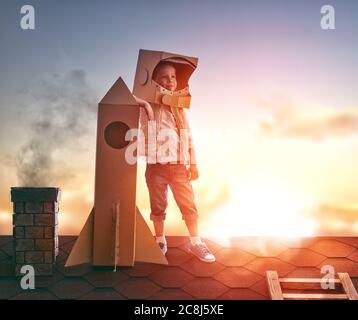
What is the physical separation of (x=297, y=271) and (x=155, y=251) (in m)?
0.76

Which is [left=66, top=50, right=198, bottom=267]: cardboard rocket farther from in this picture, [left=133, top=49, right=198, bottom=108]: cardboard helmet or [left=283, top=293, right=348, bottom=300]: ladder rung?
[left=283, top=293, right=348, bottom=300]: ladder rung

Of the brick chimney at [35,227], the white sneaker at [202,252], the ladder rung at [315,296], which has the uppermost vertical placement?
the brick chimney at [35,227]

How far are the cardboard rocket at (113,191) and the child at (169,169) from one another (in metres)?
0.25

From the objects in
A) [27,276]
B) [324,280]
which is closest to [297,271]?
[324,280]

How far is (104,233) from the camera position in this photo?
2.63 meters

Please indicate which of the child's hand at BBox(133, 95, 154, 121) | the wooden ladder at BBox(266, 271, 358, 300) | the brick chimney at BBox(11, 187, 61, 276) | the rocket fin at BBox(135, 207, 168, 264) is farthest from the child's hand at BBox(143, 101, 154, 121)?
the wooden ladder at BBox(266, 271, 358, 300)

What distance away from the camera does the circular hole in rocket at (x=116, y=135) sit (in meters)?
2.63

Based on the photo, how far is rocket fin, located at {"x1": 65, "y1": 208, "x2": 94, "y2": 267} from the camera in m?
2.63

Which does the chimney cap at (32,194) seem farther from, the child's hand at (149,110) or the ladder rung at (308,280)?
the ladder rung at (308,280)

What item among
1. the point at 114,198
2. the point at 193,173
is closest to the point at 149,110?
the point at 193,173

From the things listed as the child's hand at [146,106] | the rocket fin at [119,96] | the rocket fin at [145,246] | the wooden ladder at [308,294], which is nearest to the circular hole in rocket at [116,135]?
the rocket fin at [119,96]

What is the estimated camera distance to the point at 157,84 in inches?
111
